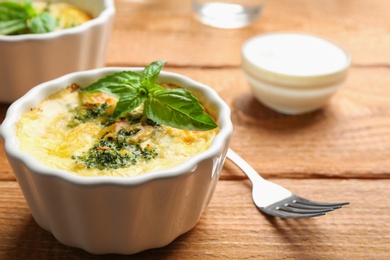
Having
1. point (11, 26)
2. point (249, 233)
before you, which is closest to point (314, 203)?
point (249, 233)

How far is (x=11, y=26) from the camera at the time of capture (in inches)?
76.3

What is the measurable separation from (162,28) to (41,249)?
1.34 m

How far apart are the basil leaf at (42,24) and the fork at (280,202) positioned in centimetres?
74

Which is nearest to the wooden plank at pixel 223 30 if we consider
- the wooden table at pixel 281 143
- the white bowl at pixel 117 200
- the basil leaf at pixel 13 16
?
the wooden table at pixel 281 143

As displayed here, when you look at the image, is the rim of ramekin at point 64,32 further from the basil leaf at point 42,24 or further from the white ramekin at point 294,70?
the white ramekin at point 294,70

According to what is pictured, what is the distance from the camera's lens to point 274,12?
275 cm

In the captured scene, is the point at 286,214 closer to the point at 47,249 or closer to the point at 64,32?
the point at 47,249

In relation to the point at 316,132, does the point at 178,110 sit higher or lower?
higher

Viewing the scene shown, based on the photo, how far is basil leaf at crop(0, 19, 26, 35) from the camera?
192 cm

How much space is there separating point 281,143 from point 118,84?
0.57 metres

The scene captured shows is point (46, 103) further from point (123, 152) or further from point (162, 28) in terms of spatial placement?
point (162, 28)

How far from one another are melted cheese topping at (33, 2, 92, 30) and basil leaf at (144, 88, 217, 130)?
0.66m

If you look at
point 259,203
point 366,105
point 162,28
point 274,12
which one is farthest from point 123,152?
point 274,12

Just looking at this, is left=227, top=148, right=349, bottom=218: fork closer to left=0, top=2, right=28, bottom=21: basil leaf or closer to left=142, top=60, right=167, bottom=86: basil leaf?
left=142, top=60, right=167, bottom=86: basil leaf
